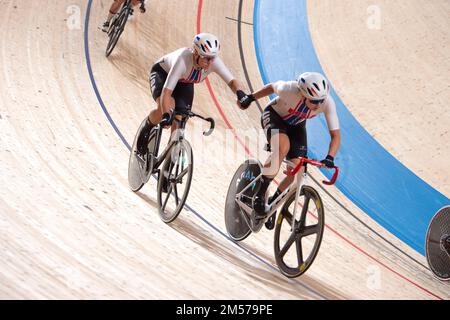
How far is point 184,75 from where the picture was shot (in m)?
4.78

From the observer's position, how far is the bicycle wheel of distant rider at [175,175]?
4.57 m

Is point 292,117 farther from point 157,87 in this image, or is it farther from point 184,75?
point 157,87

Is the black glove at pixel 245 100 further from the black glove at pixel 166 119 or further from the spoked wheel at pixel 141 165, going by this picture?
the spoked wheel at pixel 141 165

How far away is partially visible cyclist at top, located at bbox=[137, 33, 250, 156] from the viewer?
15.1 ft

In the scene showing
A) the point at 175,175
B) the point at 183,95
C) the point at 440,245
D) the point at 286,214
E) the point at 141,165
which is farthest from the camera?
the point at 440,245

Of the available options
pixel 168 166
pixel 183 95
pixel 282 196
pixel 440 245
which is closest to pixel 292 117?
pixel 282 196

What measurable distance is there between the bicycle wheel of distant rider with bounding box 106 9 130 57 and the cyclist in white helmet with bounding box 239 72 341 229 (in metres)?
2.95

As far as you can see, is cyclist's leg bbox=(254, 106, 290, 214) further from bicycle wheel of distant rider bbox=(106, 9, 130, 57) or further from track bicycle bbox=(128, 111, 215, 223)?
bicycle wheel of distant rider bbox=(106, 9, 130, 57)

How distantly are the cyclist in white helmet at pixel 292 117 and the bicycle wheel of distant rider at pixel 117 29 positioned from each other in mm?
2948

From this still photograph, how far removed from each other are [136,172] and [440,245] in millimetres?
2406

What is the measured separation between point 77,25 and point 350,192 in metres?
3.62

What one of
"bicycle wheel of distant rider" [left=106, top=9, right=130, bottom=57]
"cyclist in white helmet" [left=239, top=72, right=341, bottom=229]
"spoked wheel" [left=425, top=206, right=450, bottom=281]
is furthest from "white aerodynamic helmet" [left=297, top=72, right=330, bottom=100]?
"bicycle wheel of distant rider" [left=106, top=9, right=130, bottom=57]

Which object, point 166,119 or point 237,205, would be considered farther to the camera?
point 237,205

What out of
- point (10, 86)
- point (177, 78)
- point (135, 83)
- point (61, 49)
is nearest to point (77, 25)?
point (61, 49)
